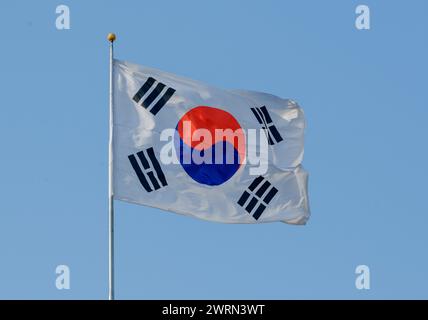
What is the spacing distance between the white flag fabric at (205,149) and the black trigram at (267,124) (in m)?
0.03

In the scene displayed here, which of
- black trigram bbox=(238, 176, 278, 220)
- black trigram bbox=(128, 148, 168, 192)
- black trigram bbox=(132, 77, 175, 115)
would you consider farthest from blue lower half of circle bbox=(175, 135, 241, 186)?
black trigram bbox=(132, 77, 175, 115)

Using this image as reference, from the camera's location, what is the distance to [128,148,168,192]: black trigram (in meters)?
54.7

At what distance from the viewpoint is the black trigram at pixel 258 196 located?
57.4m

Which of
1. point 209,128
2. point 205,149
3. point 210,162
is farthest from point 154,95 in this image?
point 210,162

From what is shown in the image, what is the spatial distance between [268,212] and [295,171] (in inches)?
77.3

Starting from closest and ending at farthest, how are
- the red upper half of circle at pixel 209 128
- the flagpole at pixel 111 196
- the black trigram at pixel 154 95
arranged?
1. the flagpole at pixel 111 196
2. the black trigram at pixel 154 95
3. the red upper half of circle at pixel 209 128

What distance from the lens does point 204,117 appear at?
188 ft

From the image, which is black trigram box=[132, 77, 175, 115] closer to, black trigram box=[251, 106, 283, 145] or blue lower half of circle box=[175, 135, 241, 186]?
blue lower half of circle box=[175, 135, 241, 186]

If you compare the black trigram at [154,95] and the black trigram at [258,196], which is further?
the black trigram at [258,196]

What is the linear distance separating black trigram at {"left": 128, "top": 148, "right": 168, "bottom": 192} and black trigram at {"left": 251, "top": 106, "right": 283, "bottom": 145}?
4874 millimetres

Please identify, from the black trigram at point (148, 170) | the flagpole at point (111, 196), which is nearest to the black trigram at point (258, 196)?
the black trigram at point (148, 170)

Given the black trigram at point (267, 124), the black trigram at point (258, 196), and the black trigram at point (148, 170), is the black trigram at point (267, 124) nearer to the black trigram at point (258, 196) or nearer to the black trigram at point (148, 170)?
the black trigram at point (258, 196)

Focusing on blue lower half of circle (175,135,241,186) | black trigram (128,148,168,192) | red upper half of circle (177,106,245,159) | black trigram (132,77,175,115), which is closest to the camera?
black trigram (128,148,168,192)

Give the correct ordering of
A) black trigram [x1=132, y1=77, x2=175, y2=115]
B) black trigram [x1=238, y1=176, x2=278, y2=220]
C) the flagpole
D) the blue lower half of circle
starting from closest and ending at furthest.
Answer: the flagpole < black trigram [x1=132, y1=77, x2=175, y2=115] < the blue lower half of circle < black trigram [x1=238, y1=176, x2=278, y2=220]
